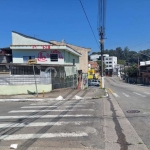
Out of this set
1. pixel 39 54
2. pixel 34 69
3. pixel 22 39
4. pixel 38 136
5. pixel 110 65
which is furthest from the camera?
pixel 110 65

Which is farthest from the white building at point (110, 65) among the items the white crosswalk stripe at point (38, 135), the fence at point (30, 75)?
the white crosswalk stripe at point (38, 135)

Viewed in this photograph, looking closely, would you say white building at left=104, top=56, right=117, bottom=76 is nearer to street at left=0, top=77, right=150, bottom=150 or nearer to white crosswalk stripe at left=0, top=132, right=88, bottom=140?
street at left=0, top=77, right=150, bottom=150

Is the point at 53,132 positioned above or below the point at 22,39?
below

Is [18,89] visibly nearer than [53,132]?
No

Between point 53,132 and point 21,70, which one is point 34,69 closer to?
point 21,70

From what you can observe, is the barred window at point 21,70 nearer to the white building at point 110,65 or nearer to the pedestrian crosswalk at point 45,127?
the pedestrian crosswalk at point 45,127

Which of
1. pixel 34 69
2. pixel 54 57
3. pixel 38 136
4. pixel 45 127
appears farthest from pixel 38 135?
pixel 54 57

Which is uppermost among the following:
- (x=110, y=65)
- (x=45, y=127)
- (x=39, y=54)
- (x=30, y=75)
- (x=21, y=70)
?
(x=110, y=65)

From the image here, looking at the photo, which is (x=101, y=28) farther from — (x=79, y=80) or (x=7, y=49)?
(x=7, y=49)

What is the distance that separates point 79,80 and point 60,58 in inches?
245

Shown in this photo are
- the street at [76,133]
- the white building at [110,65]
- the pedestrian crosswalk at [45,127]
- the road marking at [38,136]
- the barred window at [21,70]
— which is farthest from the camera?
the white building at [110,65]

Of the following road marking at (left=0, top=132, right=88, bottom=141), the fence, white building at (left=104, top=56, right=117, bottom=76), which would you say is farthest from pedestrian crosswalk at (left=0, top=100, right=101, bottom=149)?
white building at (left=104, top=56, right=117, bottom=76)

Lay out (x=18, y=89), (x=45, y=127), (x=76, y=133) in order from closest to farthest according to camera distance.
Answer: (x=76, y=133) < (x=45, y=127) < (x=18, y=89)

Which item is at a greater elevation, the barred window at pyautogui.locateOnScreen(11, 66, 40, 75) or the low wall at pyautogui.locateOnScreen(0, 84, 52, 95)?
the barred window at pyautogui.locateOnScreen(11, 66, 40, 75)
